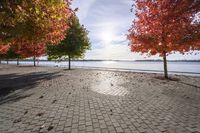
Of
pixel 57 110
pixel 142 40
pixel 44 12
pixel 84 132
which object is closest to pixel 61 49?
pixel 142 40

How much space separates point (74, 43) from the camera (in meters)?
35.4

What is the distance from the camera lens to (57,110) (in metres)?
8.37

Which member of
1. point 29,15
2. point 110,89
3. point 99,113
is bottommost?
point 99,113

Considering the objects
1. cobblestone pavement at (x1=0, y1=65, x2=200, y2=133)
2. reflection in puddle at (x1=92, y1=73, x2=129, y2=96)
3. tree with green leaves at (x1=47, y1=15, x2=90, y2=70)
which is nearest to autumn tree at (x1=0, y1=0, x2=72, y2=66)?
cobblestone pavement at (x1=0, y1=65, x2=200, y2=133)

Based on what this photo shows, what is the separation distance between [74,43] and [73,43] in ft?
0.56

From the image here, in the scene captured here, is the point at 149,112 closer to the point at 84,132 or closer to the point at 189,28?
the point at 84,132

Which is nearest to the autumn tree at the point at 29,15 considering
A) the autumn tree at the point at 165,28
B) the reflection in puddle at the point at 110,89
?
the reflection in puddle at the point at 110,89

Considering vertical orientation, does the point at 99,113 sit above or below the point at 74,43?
below

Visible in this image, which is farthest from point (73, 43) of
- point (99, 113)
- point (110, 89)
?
point (99, 113)

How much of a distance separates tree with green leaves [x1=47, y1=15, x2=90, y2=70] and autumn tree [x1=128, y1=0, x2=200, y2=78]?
1527cm

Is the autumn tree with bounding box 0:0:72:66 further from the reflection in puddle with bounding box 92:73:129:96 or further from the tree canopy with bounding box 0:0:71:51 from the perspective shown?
the reflection in puddle with bounding box 92:73:129:96

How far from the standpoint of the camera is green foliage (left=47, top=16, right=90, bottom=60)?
116 feet

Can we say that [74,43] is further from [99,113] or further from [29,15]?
[99,113]

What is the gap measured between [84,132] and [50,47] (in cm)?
3401
